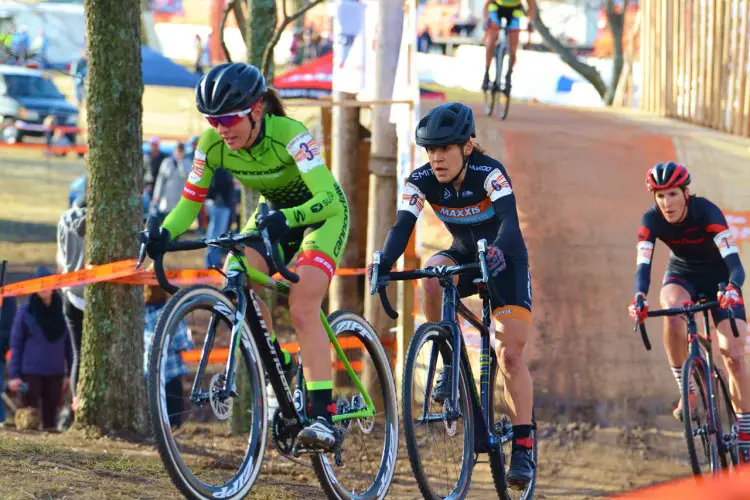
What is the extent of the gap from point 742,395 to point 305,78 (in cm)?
1551

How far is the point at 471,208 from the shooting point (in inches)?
254

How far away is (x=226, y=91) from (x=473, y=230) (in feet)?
5.46

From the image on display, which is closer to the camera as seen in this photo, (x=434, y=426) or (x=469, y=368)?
(x=434, y=426)

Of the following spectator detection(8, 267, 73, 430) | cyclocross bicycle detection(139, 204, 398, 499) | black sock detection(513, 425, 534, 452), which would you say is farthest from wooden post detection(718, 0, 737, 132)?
cyclocross bicycle detection(139, 204, 398, 499)

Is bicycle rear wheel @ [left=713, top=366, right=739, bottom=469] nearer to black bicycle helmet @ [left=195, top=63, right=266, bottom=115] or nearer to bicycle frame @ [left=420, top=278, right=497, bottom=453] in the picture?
bicycle frame @ [left=420, top=278, right=497, bottom=453]

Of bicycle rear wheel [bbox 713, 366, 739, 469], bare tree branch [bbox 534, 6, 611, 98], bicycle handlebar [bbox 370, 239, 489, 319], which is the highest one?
bare tree branch [bbox 534, 6, 611, 98]

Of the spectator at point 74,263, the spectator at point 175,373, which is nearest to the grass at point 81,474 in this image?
the spectator at point 175,373

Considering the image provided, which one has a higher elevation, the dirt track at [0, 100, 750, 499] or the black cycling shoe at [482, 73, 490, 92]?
the black cycling shoe at [482, 73, 490, 92]

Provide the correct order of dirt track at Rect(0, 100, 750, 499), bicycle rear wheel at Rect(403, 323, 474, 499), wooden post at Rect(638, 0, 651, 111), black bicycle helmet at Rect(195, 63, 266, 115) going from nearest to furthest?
black bicycle helmet at Rect(195, 63, 266, 115) < bicycle rear wheel at Rect(403, 323, 474, 499) < dirt track at Rect(0, 100, 750, 499) < wooden post at Rect(638, 0, 651, 111)

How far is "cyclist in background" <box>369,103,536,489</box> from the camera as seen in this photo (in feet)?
20.4

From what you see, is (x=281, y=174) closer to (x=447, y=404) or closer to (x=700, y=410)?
(x=447, y=404)

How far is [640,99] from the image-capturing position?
58.2ft

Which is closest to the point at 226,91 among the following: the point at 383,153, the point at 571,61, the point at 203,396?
A: the point at 203,396

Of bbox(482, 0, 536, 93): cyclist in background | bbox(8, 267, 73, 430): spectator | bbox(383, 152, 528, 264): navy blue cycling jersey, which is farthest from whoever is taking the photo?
bbox(482, 0, 536, 93): cyclist in background
